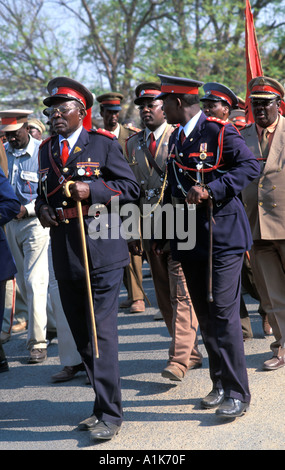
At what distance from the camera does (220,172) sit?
188 inches

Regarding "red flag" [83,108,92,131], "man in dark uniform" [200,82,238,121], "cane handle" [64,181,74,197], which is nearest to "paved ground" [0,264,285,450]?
"cane handle" [64,181,74,197]

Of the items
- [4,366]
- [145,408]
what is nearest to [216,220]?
[145,408]

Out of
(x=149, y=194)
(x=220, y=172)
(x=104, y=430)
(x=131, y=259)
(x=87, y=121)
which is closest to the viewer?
(x=104, y=430)

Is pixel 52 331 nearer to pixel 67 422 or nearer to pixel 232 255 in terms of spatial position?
pixel 67 422

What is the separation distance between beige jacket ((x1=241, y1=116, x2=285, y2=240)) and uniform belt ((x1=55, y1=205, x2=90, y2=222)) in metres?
1.89

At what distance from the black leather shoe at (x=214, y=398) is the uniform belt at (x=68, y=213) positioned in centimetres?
159

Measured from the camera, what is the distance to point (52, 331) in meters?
7.42

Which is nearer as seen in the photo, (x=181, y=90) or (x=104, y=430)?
(x=104, y=430)

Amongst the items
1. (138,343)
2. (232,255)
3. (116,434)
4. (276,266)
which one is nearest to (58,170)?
(232,255)

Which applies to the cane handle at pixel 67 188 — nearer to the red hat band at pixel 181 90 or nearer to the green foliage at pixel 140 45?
the red hat band at pixel 181 90

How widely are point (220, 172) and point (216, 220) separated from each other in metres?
0.34

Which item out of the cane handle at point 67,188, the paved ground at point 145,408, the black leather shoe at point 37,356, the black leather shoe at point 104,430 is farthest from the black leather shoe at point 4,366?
the cane handle at point 67,188

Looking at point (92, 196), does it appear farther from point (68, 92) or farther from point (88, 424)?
point (88, 424)

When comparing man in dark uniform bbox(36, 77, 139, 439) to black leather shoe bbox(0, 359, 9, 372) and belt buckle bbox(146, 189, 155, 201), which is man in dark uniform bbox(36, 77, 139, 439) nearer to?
belt buckle bbox(146, 189, 155, 201)
